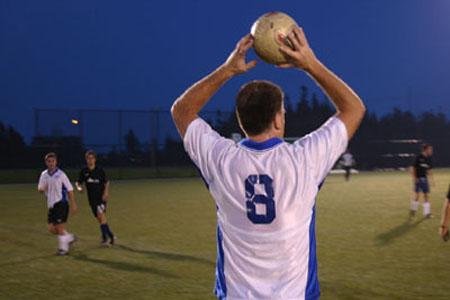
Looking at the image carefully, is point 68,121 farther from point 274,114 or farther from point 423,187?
point 274,114

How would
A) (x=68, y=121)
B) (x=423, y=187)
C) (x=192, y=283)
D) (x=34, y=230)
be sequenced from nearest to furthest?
(x=192, y=283)
(x=34, y=230)
(x=423, y=187)
(x=68, y=121)

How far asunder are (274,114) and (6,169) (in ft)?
107

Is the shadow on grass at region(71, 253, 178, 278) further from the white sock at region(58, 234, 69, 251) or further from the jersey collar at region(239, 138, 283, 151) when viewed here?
the jersey collar at region(239, 138, 283, 151)

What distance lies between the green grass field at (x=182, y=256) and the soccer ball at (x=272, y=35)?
4.35 m

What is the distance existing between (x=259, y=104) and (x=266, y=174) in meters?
0.30

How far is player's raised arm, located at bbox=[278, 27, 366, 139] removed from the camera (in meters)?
2.06

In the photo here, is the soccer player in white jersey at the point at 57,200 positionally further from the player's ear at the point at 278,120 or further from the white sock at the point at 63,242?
the player's ear at the point at 278,120

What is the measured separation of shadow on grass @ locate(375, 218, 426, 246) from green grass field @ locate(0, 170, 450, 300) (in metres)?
0.02

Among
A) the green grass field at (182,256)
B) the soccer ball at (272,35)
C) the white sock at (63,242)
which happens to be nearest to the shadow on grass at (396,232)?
the green grass field at (182,256)

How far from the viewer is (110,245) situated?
9570 mm

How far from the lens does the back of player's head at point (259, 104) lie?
2.09 metres

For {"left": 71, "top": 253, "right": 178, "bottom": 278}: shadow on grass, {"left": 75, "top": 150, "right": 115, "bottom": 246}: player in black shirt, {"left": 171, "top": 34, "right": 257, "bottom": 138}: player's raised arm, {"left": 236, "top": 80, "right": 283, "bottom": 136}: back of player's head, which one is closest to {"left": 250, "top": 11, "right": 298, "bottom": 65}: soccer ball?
{"left": 171, "top": 34, "right": 257, "bottom": 138}: player's raised arm

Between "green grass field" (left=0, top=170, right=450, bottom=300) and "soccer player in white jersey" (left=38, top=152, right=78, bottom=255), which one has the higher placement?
"soccer player in white jersey" (left=38, top=152, right=78, bottom=255)

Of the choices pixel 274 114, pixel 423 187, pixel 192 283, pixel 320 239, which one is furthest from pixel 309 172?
pixel 423 187
